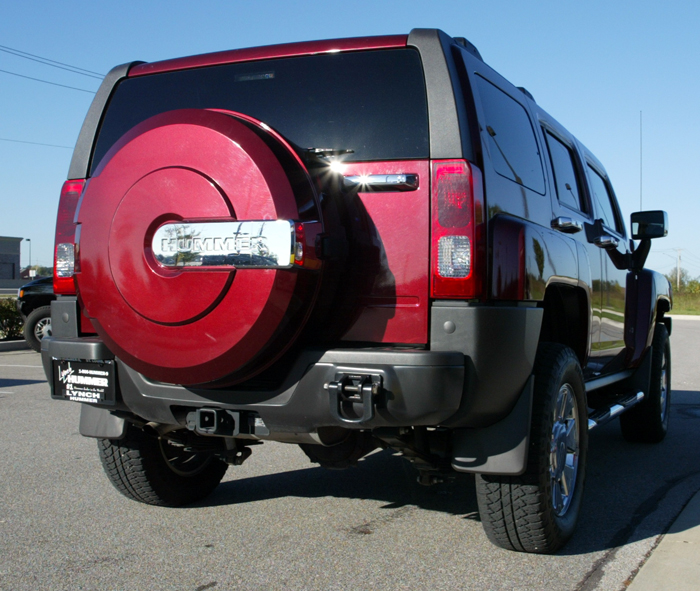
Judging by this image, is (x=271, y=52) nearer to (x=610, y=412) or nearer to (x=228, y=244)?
(x=228, y=244)

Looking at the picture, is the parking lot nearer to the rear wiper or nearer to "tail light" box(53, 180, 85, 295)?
"tail light" box(53, 180, 85, 295)

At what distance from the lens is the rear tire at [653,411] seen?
5.77m

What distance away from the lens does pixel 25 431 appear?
6.00 m

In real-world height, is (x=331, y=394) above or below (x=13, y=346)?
above

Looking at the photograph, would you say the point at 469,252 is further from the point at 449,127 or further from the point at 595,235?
the point at 595,235

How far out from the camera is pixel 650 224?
5.63 metres

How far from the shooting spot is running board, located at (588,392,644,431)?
393cm

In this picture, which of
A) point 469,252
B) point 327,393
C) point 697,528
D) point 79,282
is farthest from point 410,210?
point 697,528

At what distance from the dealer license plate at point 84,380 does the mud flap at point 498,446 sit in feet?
4.69

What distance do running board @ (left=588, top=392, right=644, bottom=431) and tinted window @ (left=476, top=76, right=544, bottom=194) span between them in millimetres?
1213

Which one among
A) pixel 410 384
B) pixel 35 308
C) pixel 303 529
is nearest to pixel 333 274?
pixel 410 384

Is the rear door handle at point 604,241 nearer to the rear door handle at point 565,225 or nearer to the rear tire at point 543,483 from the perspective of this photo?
the rear door handle at point 565,225

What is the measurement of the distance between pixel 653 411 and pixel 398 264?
3701mm

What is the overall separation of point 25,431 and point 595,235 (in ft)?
14.6
